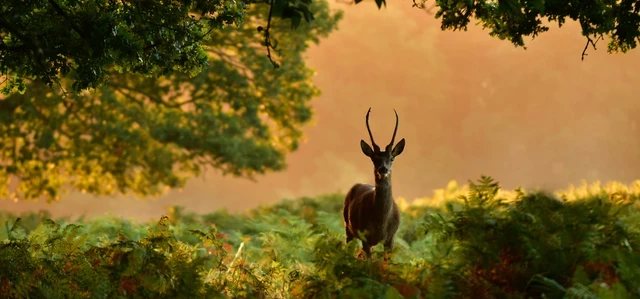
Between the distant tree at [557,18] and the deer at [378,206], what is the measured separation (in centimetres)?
147

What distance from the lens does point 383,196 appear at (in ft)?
28.5

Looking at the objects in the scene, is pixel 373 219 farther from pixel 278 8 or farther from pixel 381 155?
pixel 278 8

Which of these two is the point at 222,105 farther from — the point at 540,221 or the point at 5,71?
the point at 540,221

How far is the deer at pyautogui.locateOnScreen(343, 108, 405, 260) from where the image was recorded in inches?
334

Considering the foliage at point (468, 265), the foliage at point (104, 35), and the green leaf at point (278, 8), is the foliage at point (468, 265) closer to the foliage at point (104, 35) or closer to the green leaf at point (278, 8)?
the foliage at point (104, 35)

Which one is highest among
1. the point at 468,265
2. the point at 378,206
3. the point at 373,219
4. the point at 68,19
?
the point at 68,19

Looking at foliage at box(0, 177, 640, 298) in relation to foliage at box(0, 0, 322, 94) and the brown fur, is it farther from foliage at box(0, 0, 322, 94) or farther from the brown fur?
the brown fur

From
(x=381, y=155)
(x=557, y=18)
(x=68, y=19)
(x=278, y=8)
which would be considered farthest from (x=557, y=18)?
(x=68, y=19)

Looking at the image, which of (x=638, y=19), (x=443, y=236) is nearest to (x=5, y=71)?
(x=443, y=236)

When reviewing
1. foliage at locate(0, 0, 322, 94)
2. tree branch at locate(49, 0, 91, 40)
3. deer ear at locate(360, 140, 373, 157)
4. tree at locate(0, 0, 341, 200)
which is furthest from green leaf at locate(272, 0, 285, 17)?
tree at locate(0, 0, 341, 200)

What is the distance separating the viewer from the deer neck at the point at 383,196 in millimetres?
8633

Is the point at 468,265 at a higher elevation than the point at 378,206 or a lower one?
lower

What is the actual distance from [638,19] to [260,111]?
13.8m

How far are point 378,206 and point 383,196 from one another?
143mm
